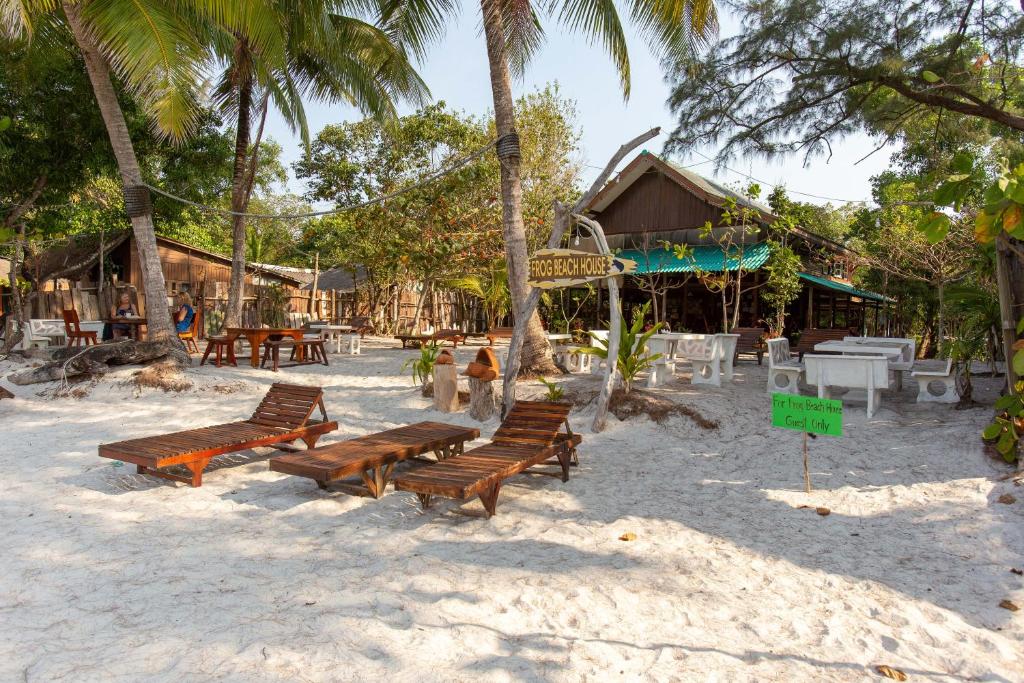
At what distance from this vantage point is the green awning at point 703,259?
1515 cm

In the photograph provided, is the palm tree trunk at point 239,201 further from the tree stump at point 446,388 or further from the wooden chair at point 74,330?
the tree stump at point 446,388

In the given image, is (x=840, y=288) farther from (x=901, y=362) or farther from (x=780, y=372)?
(x=780, y=372)

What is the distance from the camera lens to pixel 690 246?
17.5 metres

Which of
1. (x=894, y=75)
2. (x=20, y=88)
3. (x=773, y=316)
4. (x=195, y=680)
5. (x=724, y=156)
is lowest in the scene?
(x=195, y=680)

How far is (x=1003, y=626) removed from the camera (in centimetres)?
325

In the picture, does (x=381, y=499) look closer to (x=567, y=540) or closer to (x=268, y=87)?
(x=567, y=540)

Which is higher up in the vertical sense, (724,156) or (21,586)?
(724,156)

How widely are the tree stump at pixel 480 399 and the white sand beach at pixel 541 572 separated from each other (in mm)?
1944

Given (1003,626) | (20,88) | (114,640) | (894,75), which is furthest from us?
(20,88)

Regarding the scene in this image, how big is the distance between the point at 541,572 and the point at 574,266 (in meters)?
3.76

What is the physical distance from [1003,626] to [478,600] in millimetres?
2615

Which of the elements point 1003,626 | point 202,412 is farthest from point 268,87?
point 1003,626

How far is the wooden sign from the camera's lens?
22.3 ft

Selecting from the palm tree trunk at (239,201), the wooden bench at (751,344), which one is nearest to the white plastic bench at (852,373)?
the wooden bench at (751,344)
